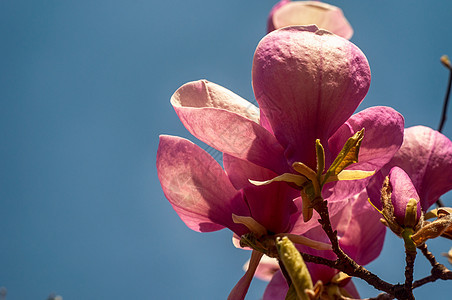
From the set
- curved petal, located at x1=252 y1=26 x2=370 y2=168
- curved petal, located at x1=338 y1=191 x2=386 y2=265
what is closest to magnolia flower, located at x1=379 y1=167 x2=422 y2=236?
curved petal, located at x1=252 y1=26 x2=370 y2=168

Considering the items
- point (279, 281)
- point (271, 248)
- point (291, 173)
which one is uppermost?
point (291, 173)

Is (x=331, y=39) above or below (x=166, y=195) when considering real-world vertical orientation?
above

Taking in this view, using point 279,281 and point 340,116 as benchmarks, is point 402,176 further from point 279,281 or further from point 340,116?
point 279,281

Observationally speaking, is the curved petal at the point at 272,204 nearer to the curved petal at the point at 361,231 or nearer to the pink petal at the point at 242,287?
the pink petal at the point at 242,287

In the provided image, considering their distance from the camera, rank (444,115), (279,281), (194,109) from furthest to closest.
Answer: (444,115) → (279,281) → (194,109)

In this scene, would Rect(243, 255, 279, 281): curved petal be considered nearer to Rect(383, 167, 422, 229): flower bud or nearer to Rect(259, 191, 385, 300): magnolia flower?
Rect(259, 191, 385, 300): magnolia flower

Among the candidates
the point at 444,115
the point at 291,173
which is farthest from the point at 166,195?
the point at 444,115

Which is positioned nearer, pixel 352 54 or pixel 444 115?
pixel 352 54

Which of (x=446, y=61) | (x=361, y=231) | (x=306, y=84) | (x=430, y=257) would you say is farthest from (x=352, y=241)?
(x=446, y=61)
